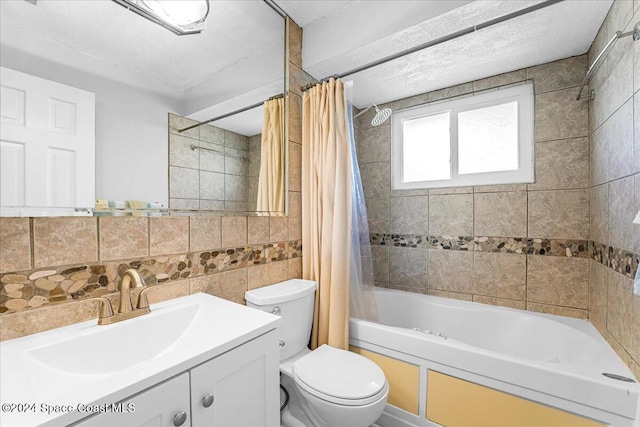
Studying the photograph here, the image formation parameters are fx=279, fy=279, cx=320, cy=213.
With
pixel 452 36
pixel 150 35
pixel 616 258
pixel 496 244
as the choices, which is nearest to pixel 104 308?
pixel 150 35

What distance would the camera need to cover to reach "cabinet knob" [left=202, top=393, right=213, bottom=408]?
0.74 meters

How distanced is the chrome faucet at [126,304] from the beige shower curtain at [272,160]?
72cm

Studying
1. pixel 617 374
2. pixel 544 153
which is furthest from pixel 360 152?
pixel 617 374

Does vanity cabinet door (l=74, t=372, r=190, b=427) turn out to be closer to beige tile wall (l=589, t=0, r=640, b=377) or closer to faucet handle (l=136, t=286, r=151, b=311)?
faucet handle (l=136, t=286, r=151, b=311)

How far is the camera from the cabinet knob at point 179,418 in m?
0.67

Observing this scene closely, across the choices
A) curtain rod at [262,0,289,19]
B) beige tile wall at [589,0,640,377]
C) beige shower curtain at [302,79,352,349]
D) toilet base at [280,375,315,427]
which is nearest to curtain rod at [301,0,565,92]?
beige shower curtain at [302,79,352,349]

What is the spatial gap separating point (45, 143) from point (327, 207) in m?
1.26

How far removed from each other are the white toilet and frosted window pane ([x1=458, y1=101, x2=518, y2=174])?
1.57 m

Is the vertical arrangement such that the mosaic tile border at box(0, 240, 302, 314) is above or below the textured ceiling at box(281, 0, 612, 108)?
below

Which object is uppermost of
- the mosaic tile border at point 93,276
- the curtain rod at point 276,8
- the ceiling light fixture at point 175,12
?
the curtain rod at point 276,8

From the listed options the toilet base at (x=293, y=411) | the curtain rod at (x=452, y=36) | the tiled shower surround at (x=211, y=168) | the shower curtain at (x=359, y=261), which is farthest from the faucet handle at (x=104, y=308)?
the curtain rod at (x=452, y=36)

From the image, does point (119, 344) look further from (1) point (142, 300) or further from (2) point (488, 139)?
(2) point (488, 139)

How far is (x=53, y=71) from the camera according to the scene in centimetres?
90

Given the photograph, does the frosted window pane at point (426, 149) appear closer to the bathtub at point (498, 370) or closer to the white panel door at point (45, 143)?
the bathtub at point (498, 370)
